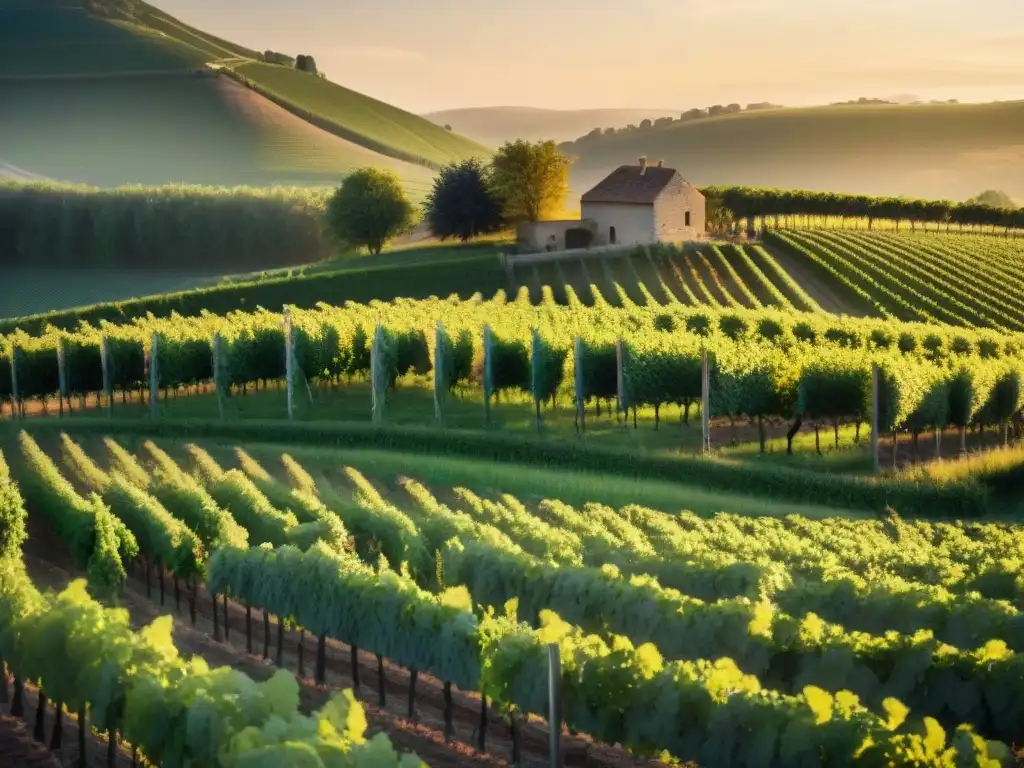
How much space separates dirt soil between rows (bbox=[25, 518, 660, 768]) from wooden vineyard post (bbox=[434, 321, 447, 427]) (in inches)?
695

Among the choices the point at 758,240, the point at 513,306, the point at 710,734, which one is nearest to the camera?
the point at 710,734

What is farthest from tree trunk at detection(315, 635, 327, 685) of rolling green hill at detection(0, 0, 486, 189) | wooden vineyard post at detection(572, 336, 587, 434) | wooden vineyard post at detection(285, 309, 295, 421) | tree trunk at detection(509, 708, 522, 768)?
rolling green hill at detection(0, 0, 486, 189)

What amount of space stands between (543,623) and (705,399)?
22.9 meters

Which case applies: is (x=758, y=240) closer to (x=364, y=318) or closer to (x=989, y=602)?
(x=364, y=318)

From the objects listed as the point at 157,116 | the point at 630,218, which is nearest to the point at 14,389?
the point at 630,218

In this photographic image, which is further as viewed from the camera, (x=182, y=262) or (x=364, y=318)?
(x=182, y=262)

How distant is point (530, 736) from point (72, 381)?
1332 inches

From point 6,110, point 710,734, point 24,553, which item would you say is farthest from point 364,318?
point 6,110

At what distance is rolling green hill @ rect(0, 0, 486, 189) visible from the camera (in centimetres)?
15888

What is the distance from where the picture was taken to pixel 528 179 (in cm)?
8700

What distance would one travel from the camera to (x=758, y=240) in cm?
8350

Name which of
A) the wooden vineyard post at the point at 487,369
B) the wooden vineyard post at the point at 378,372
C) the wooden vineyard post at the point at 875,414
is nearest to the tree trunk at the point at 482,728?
the wooden vineyard post at the point at 875,414

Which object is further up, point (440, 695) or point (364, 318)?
point (364, 318)

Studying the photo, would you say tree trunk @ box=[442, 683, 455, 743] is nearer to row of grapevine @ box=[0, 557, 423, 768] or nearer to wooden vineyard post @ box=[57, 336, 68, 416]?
row of grapevine @ box=[0, 557, 423, 768]
